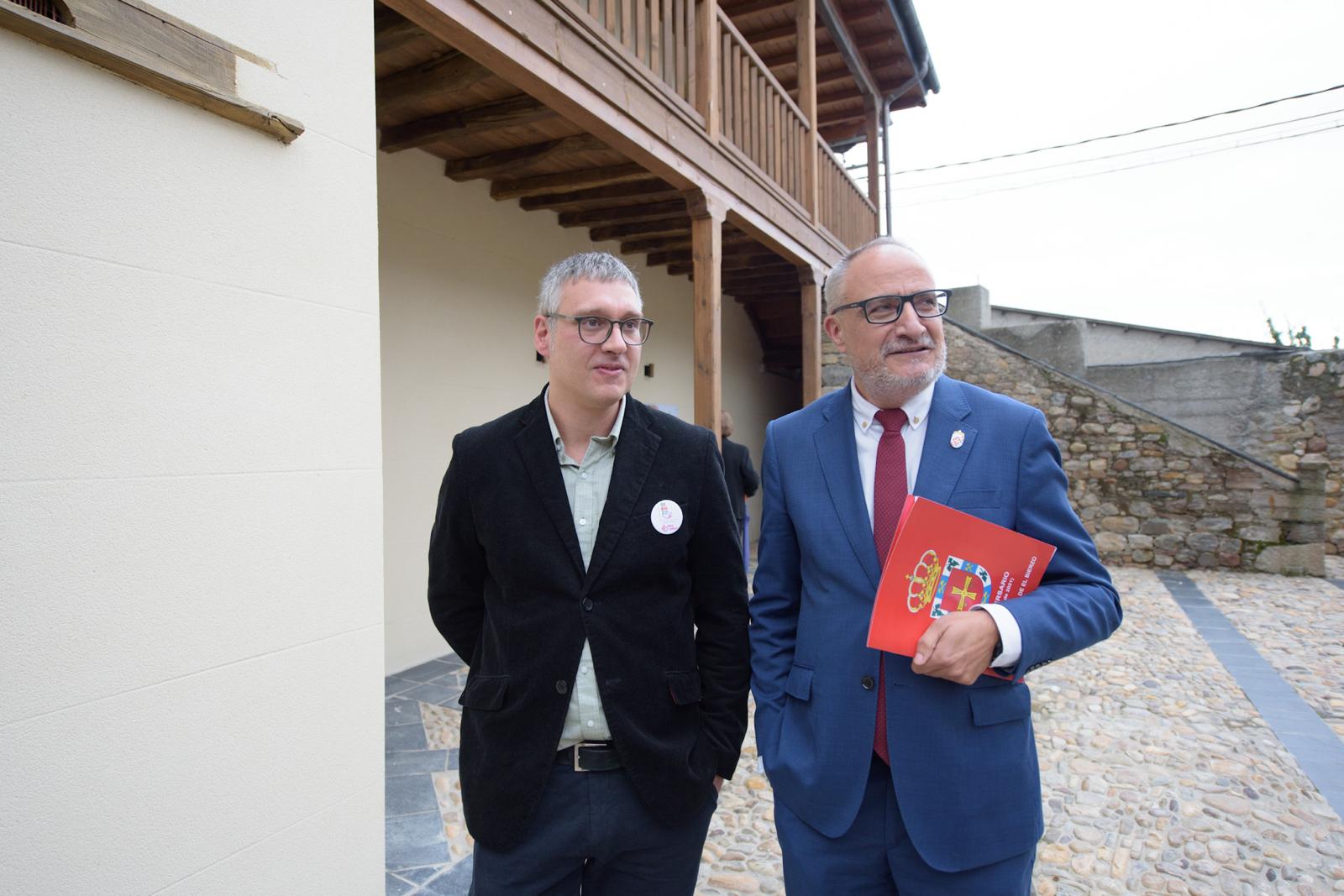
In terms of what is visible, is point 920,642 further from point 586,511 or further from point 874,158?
point 874,158

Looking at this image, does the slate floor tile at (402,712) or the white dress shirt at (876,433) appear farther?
the slate floor tile at (402,712)

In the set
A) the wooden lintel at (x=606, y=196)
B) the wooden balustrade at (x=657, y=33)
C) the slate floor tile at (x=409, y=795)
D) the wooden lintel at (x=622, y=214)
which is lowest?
the slate floor tile at (x=409, y=795)

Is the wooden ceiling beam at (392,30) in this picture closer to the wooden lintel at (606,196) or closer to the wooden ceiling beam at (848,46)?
the wooden lintel at (606,196)

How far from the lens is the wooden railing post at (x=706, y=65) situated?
5020 mm

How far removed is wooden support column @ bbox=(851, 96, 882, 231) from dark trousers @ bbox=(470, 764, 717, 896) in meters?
9.72

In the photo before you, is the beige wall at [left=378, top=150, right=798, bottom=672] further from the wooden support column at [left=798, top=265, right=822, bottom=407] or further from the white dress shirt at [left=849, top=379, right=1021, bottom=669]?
the white dress shirt at [left=849, top=379, right=1021, bottom=669]

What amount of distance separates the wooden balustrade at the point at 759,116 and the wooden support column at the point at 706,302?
79 cm

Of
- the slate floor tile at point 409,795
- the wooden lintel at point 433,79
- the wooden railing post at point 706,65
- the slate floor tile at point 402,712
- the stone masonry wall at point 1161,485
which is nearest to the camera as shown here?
the slate floor tile at point 409,795

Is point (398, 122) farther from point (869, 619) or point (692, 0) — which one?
point (869, 619)

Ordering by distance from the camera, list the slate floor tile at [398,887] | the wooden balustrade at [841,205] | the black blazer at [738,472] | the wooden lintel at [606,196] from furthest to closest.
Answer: the wooden balustrade at [841,205]
the black blazer at [738,472]
the wooden lintel at [606,196]
the slate floor tile at [398,887]

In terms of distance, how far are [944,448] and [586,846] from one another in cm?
107

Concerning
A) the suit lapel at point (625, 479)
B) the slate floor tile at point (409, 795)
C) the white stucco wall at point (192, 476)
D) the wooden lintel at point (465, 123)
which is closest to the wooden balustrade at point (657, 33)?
the wooden lintel at point (465, 123)

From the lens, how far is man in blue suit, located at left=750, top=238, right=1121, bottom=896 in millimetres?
1357

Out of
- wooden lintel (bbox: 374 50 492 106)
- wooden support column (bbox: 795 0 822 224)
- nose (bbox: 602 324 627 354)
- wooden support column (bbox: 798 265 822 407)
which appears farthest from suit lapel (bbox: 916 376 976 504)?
wooden support column (bbox: 795 0 822 224)
